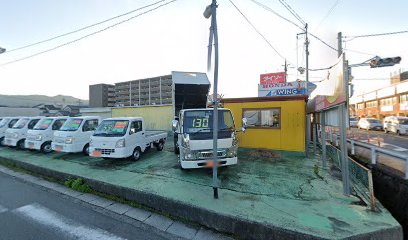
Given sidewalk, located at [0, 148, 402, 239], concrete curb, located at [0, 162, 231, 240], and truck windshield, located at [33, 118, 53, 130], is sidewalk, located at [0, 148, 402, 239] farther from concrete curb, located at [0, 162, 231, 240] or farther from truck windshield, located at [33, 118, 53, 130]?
truck windshield, located at [33, 118, 53, 130]

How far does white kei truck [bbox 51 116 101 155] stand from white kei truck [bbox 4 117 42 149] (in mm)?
3187

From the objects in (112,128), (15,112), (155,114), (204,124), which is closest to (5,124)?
(155,114)

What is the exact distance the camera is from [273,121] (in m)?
8.97

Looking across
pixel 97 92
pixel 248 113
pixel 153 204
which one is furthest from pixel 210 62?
pixel 97 92

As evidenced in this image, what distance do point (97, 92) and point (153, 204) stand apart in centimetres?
7969

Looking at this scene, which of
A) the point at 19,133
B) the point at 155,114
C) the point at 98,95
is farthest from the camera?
the point at 98,95

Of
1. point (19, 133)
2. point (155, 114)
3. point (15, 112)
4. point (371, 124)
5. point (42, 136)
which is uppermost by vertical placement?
point (15, 112)

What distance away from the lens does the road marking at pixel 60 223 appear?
310 centimetres

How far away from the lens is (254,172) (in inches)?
230

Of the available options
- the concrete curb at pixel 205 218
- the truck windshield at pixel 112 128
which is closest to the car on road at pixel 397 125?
the concrete curb at pixel 205 218

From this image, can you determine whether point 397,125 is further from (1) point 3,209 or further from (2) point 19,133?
(2) point 19,133

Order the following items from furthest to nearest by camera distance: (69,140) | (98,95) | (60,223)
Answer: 1. (98,95)
2. (69,140)
3. (60,223)

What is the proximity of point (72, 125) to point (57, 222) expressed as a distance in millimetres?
6290

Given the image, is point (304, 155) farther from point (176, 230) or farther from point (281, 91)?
point (281, 91)
